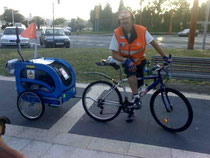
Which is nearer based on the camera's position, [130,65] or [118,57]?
[130,65]

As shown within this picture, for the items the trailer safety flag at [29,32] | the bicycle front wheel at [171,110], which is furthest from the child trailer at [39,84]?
the bicycle front wheel at [171,110]

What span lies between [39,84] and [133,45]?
5.86ft

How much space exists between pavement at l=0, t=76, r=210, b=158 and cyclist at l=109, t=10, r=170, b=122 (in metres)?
0.95

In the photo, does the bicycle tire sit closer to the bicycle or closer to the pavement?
the pavement

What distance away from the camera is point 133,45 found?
3.56 meters

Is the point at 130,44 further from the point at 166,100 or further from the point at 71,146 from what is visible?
the point at 71,146

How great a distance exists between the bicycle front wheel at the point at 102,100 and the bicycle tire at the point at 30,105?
805 millimetres

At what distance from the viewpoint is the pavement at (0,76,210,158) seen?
9.78 feet

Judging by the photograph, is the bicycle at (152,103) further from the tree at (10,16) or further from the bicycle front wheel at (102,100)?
the tree at (10,16)

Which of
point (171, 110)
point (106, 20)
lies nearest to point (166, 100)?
point (171, 110)

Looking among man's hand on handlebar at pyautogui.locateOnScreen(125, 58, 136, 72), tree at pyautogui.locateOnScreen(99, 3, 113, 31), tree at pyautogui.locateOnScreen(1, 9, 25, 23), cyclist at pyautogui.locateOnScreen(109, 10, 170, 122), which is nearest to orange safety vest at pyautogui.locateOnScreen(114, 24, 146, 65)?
cyclist at pyautogui.locateOnScreen(109, 10, 170, 122)

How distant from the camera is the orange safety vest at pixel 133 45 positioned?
3.55 m

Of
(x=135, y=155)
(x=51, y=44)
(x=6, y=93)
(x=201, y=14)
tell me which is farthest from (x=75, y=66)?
(x=201, y=14)

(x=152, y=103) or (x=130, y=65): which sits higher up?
(x=130, y=65)
